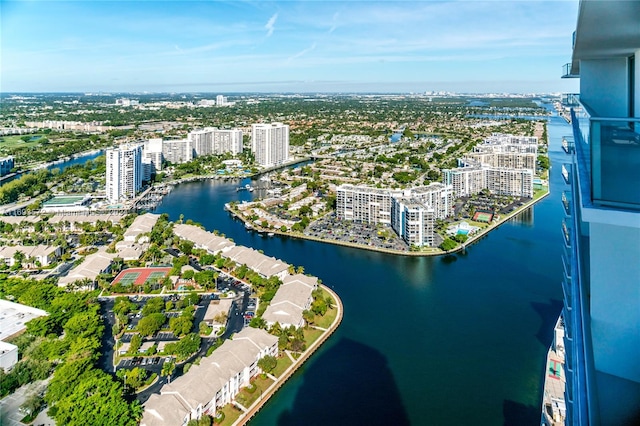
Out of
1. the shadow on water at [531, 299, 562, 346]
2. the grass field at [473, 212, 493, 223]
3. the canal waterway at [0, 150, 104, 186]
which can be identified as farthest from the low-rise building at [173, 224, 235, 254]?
the canal waterway at [0, 150, 104, 186]

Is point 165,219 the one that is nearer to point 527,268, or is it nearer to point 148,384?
point 148,384

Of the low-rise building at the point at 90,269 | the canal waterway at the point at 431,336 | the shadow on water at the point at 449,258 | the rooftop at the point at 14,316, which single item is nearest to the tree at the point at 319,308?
the canal waterway at the point at 431,336

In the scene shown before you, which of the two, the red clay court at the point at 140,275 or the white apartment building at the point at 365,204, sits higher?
the white apartment building at the point at 365,204

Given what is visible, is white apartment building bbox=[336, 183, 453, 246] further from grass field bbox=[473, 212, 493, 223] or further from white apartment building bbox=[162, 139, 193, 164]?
white apartment building bbox=[162, 139, 193, 164]

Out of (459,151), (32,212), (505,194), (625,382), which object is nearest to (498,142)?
(459,151)

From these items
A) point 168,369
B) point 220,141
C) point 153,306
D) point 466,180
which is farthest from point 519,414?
point 220,141

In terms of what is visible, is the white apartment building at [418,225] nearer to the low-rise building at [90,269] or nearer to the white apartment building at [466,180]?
the white apartment building at [466,180]
